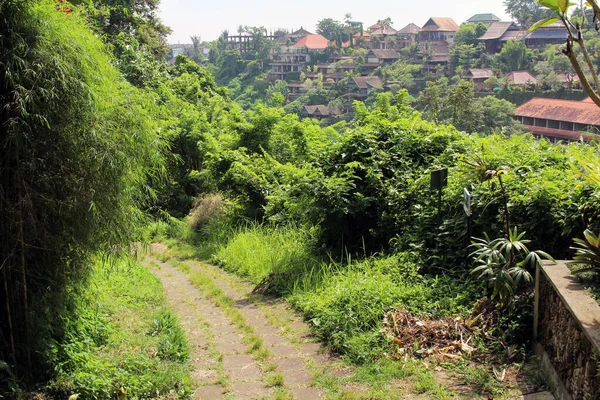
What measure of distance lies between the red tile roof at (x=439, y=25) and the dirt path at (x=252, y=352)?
59482 mm

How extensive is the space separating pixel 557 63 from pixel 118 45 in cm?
2957

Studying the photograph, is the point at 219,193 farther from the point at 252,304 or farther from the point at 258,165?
the point at 252,304

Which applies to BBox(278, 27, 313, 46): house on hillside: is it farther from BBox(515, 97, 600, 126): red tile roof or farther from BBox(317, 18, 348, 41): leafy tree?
BBox(515, 97, 600, 126): red tile roof

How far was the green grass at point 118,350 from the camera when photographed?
4.32 m

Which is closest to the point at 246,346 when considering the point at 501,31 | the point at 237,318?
the point at 237,318

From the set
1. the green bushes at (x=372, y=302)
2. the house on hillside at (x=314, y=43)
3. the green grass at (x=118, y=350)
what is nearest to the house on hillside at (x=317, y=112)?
the house on hillside at (x=314, y=43)

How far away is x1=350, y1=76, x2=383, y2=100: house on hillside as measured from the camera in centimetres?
4522

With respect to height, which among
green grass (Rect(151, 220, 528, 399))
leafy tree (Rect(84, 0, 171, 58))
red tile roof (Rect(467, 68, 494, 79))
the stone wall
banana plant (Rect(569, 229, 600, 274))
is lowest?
green grass (Rect(151, 220, 528, 399))

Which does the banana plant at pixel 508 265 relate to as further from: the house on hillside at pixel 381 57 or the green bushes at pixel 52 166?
the house on hillside at pixel 381 57

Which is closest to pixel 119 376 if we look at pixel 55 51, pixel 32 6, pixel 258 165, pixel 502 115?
pixel 55 51

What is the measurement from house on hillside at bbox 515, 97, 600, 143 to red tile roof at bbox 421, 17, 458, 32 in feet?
131

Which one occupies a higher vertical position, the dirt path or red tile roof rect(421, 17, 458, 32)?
red tile roof rect(421, 17, 458, 32)

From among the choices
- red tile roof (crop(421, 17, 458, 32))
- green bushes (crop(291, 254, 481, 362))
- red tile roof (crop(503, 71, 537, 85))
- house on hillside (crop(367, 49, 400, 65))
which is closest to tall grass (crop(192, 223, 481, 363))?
green bushes (crop(291, 254, 481, 362))

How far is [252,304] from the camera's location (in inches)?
282
